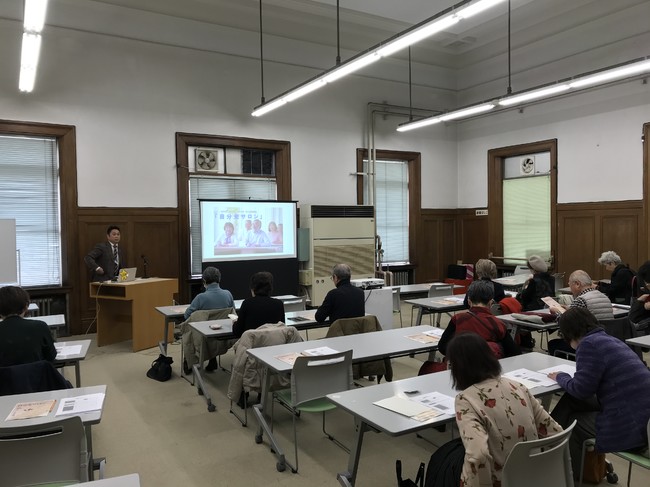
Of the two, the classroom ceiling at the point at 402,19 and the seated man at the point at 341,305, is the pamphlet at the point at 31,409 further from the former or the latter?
the classroom ceiling at the point at 402,19

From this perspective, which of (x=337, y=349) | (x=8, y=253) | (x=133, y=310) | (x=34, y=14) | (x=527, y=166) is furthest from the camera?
(x=527, y=166)

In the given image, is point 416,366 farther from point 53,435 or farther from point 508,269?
point 508,269

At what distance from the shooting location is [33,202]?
7016mm

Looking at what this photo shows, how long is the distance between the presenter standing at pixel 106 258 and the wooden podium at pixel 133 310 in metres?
0.27

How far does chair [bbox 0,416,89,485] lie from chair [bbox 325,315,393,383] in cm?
227

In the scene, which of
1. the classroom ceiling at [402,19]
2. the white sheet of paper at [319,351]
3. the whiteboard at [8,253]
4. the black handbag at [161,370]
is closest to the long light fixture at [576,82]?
the classroom ceiling at [402,19]

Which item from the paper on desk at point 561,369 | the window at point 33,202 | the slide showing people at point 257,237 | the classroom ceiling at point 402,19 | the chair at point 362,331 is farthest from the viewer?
the slide showing people at point 257,237

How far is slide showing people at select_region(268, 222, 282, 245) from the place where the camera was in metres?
8.32

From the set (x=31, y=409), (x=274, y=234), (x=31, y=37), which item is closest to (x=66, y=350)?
(x=31, y=409)

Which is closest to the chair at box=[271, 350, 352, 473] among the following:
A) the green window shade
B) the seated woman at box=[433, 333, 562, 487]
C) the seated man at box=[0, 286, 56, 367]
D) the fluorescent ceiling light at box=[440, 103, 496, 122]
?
the seated woman at box=[433, 333, 562, 487]

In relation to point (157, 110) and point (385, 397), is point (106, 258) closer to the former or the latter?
point (157, 110)

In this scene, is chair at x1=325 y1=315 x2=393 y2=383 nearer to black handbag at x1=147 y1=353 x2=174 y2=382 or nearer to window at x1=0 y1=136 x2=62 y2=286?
black handbag at x1=147 y1=353 x2=174 y2=382

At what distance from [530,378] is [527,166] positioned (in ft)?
25.3

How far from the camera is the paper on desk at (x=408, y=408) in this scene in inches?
Answer: 88.4
